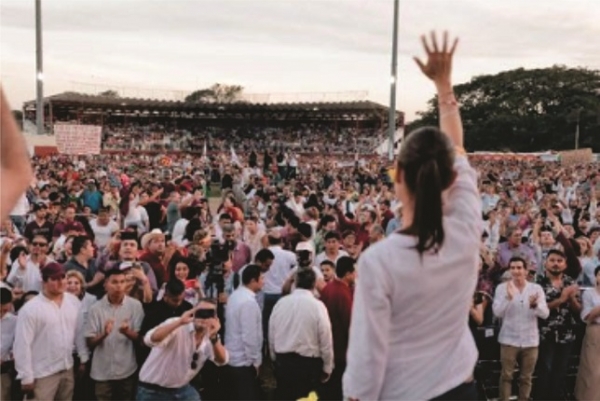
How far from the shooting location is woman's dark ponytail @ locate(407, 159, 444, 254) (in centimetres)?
168

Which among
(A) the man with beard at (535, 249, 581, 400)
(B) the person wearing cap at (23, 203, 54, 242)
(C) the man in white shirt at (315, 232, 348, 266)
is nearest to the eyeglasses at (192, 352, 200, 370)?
(C) the man in white shirt at (315, 232, 348, 266)

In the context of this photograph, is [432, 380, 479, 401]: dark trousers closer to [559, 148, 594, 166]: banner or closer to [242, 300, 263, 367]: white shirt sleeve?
[242, 300, 263, 367]: white shirt sleeve

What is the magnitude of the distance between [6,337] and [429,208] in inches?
187

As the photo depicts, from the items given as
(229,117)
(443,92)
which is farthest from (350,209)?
(229,117)

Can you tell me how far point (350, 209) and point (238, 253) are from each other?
5.64 meters

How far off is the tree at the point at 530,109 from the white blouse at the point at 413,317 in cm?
6479

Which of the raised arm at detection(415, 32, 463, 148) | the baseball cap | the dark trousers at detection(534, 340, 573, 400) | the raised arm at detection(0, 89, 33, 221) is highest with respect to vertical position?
the raised arm at detection(415, 32, 463, 148)

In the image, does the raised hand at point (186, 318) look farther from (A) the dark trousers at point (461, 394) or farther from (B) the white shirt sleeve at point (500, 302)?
(B) the white shirt sleeve at point (500, 302)

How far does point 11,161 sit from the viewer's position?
1298mm

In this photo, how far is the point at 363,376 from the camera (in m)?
1.67

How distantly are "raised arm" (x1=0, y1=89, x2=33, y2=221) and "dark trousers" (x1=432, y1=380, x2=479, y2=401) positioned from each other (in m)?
1.10

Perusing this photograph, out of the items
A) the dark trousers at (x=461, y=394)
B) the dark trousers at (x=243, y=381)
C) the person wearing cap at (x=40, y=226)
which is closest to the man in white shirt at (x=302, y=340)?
the dark trousers at (x=243, y=381)

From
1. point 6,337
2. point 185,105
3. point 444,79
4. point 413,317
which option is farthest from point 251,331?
point 185,105

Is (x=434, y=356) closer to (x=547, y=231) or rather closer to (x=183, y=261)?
(x=183, y=261)
